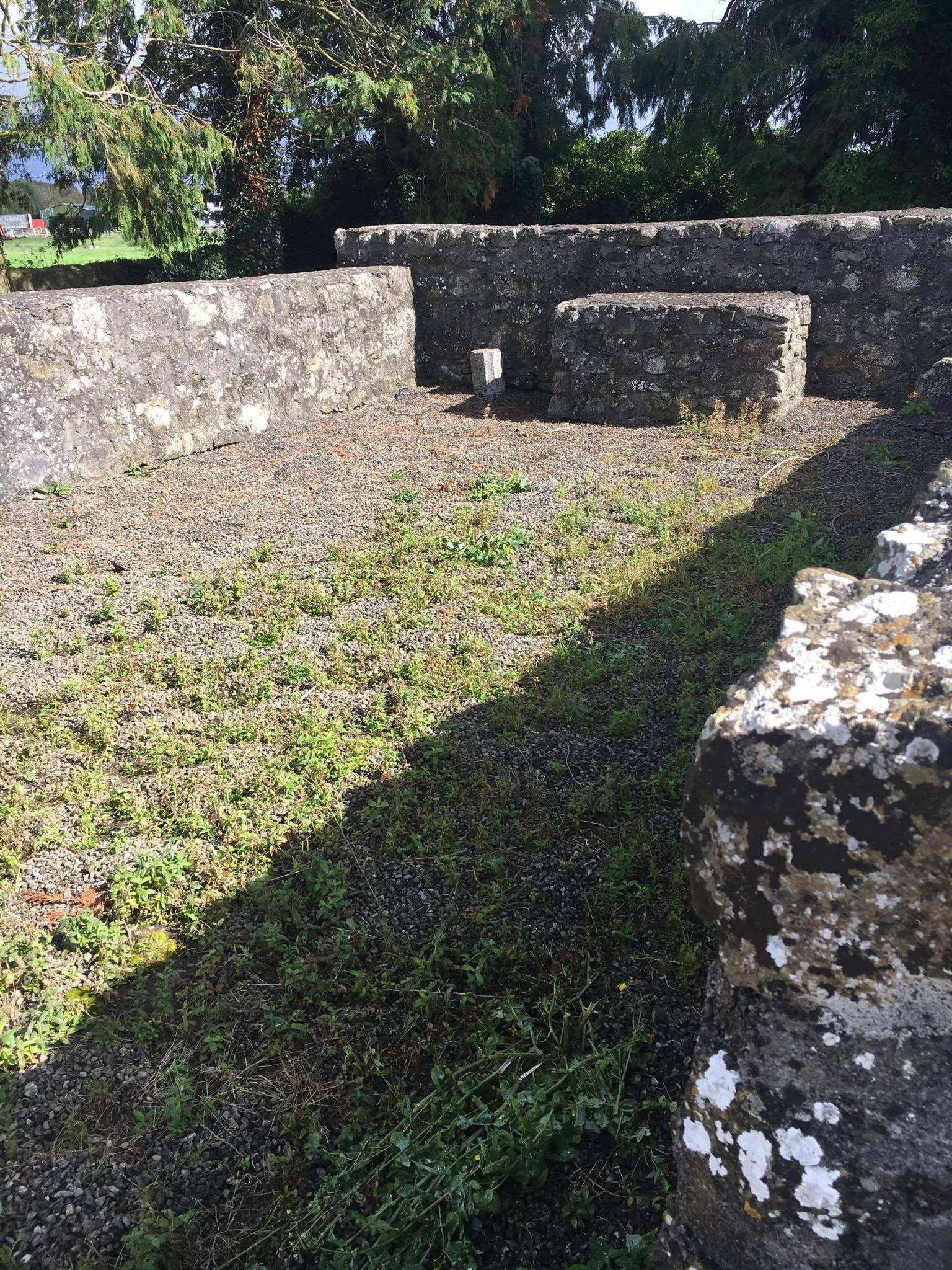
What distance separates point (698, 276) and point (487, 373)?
6.20 feet

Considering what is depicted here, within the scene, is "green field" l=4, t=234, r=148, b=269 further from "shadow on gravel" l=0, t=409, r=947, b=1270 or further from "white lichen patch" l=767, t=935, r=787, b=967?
"white lichen patch" l=767, t=935, r=787, b=967

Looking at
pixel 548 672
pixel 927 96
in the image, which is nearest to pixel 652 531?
pixel 548 672

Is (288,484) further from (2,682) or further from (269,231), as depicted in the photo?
(269,231)

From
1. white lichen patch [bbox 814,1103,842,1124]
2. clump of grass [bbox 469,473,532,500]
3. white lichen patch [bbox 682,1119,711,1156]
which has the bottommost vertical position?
clump of grass [bbox 469,473,532,500]

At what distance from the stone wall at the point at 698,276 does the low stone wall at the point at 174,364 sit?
628 millimetres

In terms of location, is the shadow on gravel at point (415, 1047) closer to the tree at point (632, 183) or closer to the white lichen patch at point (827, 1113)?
the white lichen patch at point (827, 1113)

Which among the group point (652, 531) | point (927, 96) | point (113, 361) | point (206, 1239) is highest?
point (927, 96)

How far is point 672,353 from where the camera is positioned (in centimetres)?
667

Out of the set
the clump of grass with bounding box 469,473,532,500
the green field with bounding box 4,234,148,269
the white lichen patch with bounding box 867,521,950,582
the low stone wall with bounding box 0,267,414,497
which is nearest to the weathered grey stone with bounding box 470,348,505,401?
the low stone wall with bounding box 0,267,414,497

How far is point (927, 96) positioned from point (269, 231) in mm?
9612

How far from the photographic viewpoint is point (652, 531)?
4.92 meters

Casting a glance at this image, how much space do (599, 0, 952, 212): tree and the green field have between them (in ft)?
30.3

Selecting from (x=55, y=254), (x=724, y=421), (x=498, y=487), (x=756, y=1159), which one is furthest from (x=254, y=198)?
(x=756, y=1159)

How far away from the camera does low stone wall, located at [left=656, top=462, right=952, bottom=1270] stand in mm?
1091
